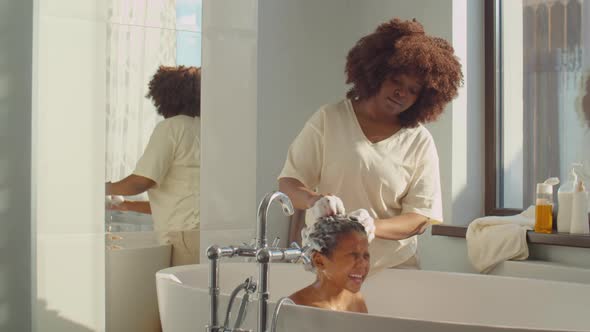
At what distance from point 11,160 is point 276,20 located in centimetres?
157

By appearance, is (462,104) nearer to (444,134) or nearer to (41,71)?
(444,134)

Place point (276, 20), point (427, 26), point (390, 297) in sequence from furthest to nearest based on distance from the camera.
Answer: point (276, 20), point (427, 26), point (390, 297)

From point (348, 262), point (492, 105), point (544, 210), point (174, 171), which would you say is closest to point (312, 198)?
point (348, 262)

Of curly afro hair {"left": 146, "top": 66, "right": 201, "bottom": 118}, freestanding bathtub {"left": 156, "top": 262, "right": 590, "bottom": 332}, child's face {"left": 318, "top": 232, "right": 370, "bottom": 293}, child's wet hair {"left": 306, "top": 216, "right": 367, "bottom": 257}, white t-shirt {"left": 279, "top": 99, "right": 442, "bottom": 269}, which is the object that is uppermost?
curly afro hair {"left": 146, "top": 66, "right": 201, "bottom": 118}

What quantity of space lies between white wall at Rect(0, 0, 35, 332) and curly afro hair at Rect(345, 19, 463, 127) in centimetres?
104

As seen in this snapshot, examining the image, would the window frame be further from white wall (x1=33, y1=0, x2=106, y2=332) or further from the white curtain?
white wall (x1=33, y1=0, x2=106, y2=332)

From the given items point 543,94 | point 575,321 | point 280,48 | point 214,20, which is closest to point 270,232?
point 280,48

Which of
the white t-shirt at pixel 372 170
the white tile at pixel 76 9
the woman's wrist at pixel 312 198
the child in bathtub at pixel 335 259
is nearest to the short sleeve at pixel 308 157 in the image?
the white t-shirt at pixel 372 170

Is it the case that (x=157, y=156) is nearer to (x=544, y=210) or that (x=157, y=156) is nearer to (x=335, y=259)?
(x=335, y=259)

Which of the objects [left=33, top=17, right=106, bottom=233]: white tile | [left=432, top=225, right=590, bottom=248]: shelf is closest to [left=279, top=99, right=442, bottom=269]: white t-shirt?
[left=432, top=225, right=590, bottom=248]: shelf

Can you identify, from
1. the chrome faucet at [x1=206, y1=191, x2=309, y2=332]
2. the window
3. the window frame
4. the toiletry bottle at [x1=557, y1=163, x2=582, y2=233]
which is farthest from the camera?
the window frame

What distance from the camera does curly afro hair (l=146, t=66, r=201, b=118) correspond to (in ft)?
8.57

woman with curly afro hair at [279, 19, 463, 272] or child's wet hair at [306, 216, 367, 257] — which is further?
woman with curly afro hair at [279, 19, 463, 272]

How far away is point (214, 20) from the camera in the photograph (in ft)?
9.04
